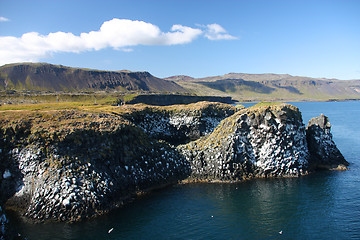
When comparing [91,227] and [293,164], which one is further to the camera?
[293,164]

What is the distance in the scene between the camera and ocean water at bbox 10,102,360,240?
22.5 meters

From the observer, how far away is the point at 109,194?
27422 mm

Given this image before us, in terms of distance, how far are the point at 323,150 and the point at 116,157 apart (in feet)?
108

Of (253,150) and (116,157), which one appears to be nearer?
(116,157)

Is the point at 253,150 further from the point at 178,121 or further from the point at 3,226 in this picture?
the point at 3,226

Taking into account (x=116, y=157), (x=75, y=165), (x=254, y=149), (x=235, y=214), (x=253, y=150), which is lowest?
(x=235, y=214)

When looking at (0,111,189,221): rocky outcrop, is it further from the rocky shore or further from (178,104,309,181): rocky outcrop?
(178,104,309,181): rocky outcrop

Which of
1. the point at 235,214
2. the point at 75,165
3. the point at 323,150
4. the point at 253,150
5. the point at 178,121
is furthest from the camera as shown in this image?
the point at 178,121

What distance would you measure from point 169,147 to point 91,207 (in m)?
15.3

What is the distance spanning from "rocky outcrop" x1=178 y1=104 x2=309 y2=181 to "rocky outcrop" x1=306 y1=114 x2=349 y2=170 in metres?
3.14

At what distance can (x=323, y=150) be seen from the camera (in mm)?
40281

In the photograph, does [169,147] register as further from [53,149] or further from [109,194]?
[53,149]

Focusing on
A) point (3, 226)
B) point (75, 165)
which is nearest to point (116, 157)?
point (75, 165)

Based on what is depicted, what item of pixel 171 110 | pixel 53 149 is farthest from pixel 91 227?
pixel 171 110
